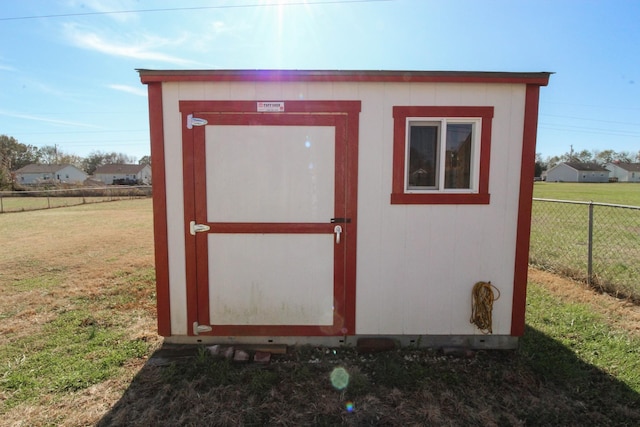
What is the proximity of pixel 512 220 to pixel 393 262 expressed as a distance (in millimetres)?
1209

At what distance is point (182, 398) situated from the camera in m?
2.53

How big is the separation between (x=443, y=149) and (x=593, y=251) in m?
5.67

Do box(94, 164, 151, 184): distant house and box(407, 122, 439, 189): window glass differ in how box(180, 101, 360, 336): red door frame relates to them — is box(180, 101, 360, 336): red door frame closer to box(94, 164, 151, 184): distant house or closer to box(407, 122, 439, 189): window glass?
box(407, 122, 439, 189): window glass

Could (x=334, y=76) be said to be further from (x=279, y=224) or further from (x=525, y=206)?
(x=525, y=206)

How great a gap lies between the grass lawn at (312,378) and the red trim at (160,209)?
0.38m

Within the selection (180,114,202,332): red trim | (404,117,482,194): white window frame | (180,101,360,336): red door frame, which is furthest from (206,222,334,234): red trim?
(404,117,482,194): white window frame

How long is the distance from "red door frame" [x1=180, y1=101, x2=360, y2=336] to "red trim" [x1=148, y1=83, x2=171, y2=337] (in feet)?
0.66

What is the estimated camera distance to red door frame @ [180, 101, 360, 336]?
123 inches

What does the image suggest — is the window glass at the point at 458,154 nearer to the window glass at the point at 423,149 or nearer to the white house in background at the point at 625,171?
the window glass at the point at 423,149

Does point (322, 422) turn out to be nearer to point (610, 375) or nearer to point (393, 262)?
point (393, 262)

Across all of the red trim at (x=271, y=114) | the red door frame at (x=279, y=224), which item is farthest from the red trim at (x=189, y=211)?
the red trim at (x=271, y=114)

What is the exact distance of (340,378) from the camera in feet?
9.21

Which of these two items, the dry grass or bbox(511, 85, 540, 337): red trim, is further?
bbox(511, 85, 540, 337): red trim

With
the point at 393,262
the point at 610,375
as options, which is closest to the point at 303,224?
the point at 393,262
